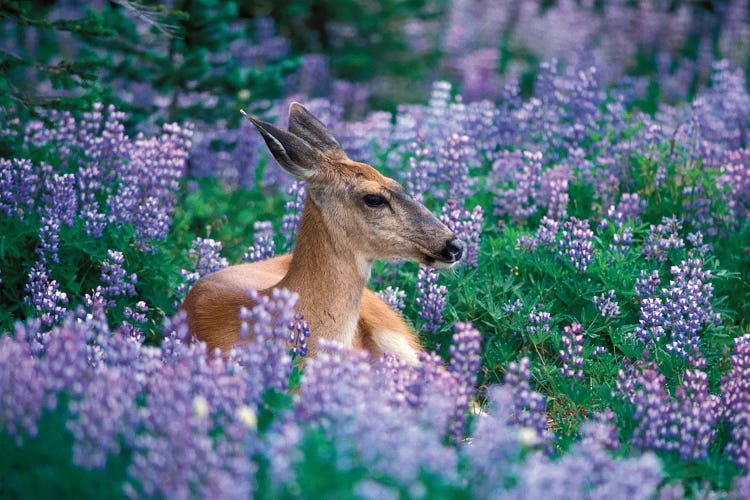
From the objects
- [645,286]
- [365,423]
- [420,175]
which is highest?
[365,423]

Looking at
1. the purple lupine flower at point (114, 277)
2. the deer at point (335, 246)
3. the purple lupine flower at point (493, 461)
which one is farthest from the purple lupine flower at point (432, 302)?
the purple lupine flower at point (493, 461)

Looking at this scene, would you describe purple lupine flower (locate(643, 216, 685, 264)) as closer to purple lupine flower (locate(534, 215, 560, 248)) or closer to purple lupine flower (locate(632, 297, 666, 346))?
purple lupine flower (locate(534, 215, 560, 248))

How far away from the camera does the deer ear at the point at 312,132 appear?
19.2ft

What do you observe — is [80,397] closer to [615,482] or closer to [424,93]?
[615,482]

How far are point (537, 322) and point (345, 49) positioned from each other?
7241mm

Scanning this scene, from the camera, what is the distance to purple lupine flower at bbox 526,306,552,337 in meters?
Answer: 5.85

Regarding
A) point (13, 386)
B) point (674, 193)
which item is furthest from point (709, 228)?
point (13, 386)

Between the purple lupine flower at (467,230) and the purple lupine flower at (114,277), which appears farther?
the purple lupine flower at (467,230)

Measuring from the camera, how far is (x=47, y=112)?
764 cm

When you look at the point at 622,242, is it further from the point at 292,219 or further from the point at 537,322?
the point at 292,219

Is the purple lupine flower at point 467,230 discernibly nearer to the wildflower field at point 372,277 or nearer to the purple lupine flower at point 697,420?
the wildflower field at point 372,277

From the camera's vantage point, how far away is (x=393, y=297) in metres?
6.44

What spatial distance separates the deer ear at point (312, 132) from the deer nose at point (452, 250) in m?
0.91

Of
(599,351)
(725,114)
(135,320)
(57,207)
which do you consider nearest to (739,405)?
(599,351)
